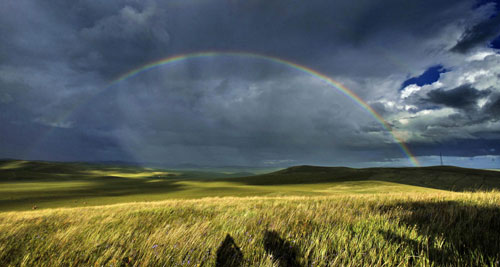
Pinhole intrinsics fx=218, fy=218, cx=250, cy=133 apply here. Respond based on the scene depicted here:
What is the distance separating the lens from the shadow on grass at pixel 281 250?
237 cm

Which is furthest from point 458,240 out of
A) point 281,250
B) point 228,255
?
point 228,255

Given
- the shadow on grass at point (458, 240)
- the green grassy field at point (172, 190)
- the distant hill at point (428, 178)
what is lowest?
the green grassy field at point (172, 190)

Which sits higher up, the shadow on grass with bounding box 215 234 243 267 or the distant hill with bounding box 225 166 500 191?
the shadow on grass with bounding box 215 234 243 267

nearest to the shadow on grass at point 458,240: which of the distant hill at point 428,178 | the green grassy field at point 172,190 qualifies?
the green grassy field at point 172,190

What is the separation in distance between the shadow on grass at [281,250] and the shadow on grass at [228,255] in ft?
1.19

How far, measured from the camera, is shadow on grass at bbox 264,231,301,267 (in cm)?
237

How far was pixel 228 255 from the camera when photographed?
2.58m

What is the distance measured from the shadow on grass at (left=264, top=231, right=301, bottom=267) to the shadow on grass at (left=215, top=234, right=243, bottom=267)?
→ 1.19 feet

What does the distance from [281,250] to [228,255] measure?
65 cm

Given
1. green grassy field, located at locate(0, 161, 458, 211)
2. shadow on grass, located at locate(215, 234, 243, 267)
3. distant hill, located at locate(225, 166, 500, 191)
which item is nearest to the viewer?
shadow on grass, located at locate(215, 234, 243, 267)

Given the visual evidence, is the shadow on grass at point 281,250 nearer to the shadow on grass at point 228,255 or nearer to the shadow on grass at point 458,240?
the shadow on grass at point 228,255

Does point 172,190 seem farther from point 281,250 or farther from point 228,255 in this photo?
point 281,250

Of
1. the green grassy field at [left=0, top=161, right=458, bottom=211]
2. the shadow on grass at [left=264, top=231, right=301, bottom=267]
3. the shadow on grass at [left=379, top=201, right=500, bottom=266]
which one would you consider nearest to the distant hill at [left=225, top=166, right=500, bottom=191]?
the green grassy field at [left=0, top=161, right=458, bottom=211]

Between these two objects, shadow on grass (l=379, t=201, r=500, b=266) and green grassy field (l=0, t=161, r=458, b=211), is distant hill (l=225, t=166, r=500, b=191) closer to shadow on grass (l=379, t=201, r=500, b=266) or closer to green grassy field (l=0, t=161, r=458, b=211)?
green grassy field (l=0, t=161, r=458, b=211)
